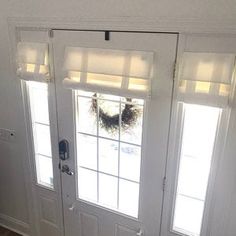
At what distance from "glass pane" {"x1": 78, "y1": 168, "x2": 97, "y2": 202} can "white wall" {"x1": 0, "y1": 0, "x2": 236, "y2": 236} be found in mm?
609

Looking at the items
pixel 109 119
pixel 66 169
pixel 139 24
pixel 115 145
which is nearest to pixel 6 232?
pixel 66 169

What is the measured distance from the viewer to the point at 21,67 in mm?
1966

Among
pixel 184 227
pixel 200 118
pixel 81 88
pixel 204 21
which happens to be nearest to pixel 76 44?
pixel 81 88

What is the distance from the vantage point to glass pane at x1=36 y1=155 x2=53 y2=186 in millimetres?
2308

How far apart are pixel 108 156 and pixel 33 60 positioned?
922mm

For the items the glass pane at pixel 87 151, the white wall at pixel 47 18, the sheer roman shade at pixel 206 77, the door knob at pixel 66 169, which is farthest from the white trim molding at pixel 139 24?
the door knob at pixel 66 169

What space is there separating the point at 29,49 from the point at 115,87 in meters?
0.76

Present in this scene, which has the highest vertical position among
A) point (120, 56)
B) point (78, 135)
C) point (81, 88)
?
point (120, 56)

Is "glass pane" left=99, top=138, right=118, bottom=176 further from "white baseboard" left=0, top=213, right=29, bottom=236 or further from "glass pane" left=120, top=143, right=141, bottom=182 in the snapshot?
"white baseboard" left=0, top=213, right=29, bottom=236

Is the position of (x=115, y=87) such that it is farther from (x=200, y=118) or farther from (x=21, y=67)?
(x=21, y=67)

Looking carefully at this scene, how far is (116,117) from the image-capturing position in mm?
1842

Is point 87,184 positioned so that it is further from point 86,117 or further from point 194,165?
point 194,165

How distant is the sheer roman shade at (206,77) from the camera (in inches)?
54.2

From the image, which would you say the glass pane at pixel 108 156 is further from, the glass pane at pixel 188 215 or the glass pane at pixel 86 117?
the glass pane at pixel 188 215
